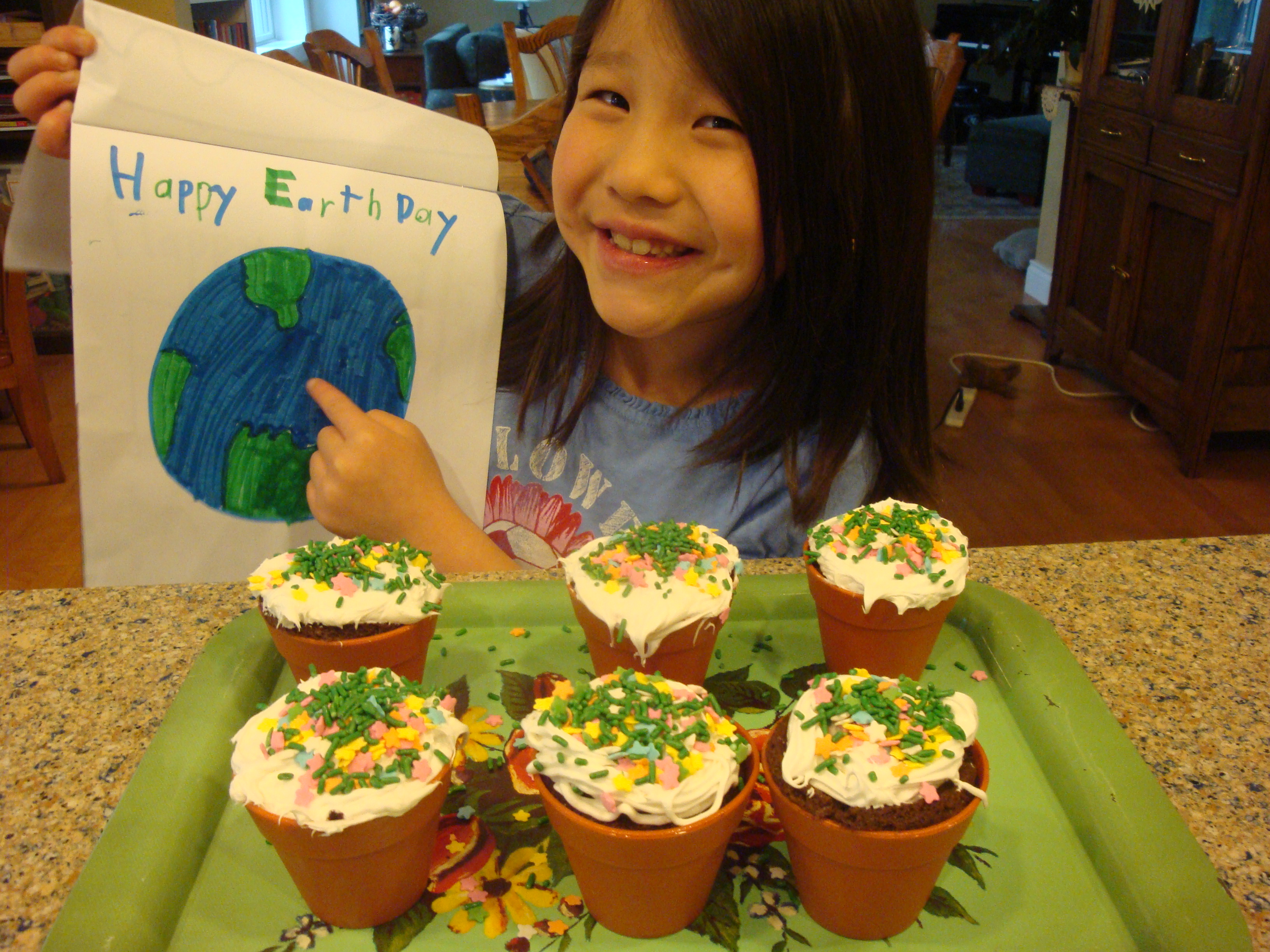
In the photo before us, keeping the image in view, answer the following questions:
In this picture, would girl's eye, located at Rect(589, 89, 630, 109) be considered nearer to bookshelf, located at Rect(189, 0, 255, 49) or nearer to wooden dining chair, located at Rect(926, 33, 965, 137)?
wooden dining chair, located at Rect(926, 33, 965, 137)

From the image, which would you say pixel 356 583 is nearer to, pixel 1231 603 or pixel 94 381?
pixel 94 381

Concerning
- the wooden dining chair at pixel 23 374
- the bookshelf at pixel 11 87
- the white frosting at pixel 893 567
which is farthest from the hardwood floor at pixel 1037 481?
the white frosting at pixel 893 567

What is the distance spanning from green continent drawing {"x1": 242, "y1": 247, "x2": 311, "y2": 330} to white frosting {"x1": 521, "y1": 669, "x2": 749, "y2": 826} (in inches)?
20.9

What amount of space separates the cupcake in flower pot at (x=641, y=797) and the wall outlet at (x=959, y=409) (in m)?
2.88

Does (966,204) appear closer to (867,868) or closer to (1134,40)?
(1134,40)

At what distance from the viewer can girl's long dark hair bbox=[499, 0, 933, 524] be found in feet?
3.01

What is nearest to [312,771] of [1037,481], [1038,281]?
[1037,481]

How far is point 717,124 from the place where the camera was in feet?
3.09

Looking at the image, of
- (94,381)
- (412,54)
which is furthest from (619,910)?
(412,54)

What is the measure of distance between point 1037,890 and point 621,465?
→ 2.46ft

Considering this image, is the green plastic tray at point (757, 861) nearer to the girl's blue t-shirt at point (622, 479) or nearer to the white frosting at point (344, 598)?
the white frosting at point (344, 598)

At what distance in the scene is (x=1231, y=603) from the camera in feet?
3.25

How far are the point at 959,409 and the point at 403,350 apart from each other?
275 cm

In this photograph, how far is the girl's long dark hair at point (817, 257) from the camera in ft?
3.01
